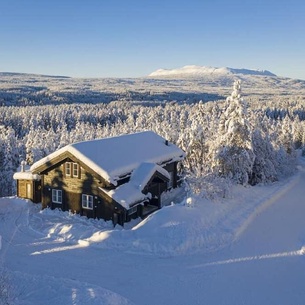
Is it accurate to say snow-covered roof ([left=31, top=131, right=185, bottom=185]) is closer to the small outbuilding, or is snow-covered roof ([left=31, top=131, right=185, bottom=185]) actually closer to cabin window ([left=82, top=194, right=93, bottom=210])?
the small outbuilding

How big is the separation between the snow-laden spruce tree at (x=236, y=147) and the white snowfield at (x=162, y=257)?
7.35m

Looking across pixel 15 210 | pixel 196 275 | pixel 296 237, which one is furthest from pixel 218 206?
pixel 15 210

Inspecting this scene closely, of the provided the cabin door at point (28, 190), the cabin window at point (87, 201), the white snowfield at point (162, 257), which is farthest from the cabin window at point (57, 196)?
the cabin door at point (28, 190)

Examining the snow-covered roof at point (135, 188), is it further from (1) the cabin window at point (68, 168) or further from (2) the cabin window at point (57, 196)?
(2) the cabin window at point (57, 196)

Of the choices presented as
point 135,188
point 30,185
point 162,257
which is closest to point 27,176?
point 30,185

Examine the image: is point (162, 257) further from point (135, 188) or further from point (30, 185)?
point (30, 185)

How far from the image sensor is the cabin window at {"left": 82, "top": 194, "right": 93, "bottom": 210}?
86.3 ft

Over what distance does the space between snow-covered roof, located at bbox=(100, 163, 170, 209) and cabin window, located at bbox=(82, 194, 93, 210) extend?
1.53 metres

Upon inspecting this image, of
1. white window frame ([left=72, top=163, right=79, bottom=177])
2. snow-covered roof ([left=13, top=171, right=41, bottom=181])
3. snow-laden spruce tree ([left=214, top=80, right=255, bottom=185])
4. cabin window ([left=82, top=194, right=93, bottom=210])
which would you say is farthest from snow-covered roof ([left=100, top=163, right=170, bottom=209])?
snow-laden spruce tree ([left=214, top=80, right=255, bottom=185])

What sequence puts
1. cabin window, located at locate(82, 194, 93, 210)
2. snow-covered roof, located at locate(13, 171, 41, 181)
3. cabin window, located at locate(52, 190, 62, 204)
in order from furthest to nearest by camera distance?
snow-covered roof, located at locate(13, 171, 41, 181) < cabin window, located at locate(52, 190, 62, 204) < cabin window, located at locate(82, 194, 93, 210)

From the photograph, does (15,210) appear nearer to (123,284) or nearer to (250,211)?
(123,284)

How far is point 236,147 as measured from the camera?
36125 mm

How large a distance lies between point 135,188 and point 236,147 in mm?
13701

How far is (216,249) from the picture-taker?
21.0m
